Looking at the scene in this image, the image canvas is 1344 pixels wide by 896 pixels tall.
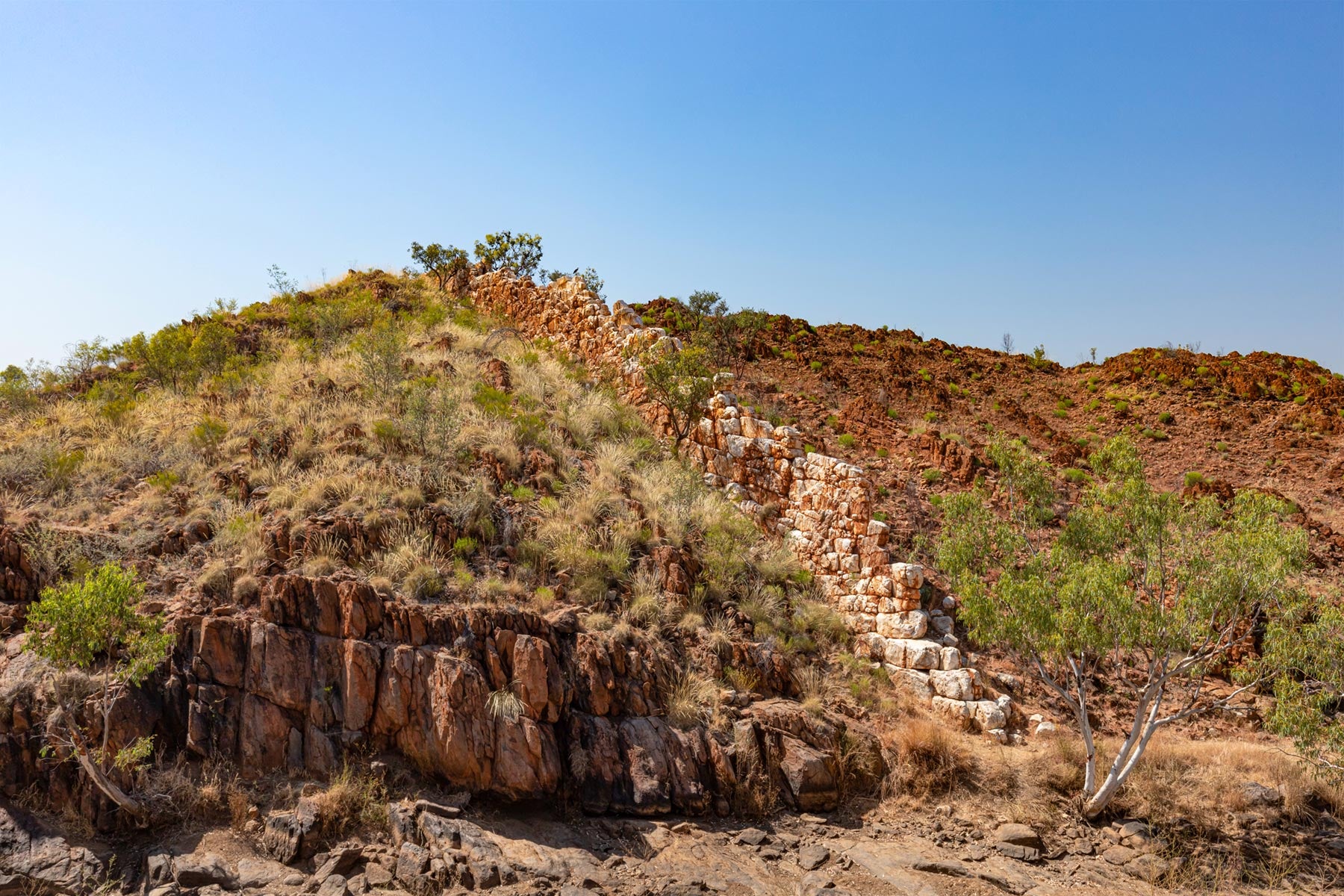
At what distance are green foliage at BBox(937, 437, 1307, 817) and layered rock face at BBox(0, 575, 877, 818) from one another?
313 cm

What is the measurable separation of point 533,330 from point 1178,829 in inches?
712

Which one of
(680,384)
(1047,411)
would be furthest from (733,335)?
(1047,411)

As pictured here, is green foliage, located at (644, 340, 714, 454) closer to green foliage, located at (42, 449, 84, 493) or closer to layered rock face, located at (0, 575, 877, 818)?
layered rock face, located at (0, 575, 877, 818)

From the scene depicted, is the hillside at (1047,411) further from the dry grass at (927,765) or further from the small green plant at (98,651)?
the small green plant at (98,651)

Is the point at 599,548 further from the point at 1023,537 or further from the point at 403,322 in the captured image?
the point at 403,322

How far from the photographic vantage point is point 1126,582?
8945 mm

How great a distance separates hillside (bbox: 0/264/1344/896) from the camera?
7602mm

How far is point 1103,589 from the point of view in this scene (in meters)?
8.45

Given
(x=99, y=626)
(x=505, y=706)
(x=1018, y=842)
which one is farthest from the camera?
(x=1018, y=842)

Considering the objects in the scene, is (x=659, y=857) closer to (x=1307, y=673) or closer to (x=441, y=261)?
(x=1307, y=673)

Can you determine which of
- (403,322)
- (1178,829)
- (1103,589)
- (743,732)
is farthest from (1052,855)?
(403,322)

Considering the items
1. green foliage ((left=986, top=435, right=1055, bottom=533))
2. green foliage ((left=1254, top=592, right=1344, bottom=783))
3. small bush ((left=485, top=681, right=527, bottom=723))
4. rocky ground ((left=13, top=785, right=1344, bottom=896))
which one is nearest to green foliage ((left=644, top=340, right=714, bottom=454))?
green foliage ((left=986, top=435, right=1055, bottom=533))

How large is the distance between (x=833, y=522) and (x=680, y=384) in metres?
4.59

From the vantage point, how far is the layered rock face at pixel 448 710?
817 cm
